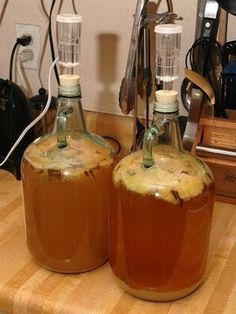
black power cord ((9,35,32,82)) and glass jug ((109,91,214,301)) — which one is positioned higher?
black power cord ((9,35,32,82))

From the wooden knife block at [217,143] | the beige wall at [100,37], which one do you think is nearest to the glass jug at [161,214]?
the wooden knife block at [217,143]

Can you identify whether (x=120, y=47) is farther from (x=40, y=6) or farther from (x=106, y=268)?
(x=106, y=268)

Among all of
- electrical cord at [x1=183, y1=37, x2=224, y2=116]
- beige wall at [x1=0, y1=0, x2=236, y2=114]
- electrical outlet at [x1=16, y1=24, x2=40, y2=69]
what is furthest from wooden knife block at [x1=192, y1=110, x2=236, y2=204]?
electrical outlet at [x1=16, y1=24, x2=40, y2=69]

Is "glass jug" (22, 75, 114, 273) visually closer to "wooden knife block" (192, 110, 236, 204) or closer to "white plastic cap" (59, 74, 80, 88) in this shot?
"white plastic cap" (59, 74, 80, 88)

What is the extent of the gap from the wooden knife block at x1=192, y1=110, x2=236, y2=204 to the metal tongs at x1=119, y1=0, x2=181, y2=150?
15cm

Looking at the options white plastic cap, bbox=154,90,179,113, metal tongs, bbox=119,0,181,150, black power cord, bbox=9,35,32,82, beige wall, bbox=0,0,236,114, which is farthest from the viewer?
black power cord, bbox=9,35,32,82

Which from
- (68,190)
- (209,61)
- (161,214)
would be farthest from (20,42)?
(161,214)

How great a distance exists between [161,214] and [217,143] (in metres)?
0.38

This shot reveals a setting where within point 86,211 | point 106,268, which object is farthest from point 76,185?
point 106,268

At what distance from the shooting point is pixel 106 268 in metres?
0.89

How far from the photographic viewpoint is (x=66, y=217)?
0.83 meters

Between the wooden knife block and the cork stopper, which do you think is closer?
the cork stopper

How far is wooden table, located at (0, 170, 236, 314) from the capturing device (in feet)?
2.62

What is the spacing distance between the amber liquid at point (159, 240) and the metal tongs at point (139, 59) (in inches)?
14.5
